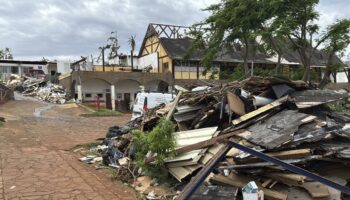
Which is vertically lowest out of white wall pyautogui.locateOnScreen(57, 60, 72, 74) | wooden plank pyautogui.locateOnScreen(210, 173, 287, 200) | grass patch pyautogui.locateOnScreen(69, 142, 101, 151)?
grass patch pyautogui.locateOnScreen(69, 142, 101, 151)

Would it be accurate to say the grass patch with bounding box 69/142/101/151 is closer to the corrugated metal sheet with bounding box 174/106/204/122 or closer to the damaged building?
the corrugated metal sheet with bounding box 174/106/204/122

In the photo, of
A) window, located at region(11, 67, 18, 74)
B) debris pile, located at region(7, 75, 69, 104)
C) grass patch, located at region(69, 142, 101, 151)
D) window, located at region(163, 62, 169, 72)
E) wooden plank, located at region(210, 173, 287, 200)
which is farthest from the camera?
window, located at region(11, 67, 18, 74)

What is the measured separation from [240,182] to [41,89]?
1654 inches

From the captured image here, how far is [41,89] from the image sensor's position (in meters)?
44.7

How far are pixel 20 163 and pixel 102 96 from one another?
1182 inches

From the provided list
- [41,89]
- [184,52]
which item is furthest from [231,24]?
[41,89]

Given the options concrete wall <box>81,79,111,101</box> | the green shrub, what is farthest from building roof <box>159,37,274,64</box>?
the green shrub

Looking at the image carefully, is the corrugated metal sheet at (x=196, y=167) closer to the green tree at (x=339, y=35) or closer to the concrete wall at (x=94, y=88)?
the green tree at (x=339, y=35)

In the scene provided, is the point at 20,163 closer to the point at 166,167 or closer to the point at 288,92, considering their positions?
the point at 166,167

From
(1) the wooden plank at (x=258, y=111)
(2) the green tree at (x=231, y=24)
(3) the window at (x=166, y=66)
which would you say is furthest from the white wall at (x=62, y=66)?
(1) the wooden plank at (x=258, y=111)

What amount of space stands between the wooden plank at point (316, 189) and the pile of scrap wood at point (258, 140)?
0.04 feet

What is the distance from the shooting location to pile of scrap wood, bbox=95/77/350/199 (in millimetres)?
5664

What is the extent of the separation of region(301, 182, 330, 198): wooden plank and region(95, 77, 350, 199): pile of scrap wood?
Result: 13mm

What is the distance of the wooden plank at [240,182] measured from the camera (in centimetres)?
559
